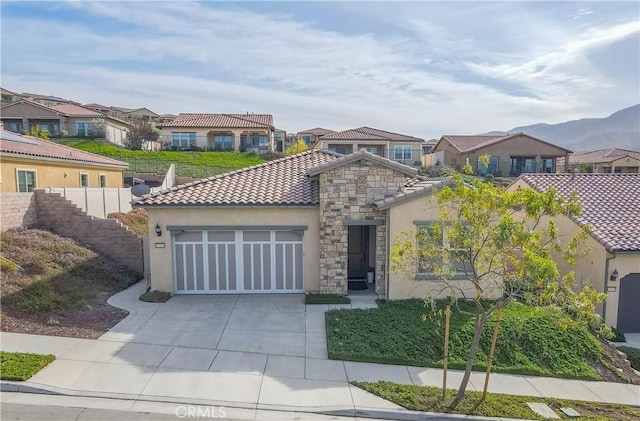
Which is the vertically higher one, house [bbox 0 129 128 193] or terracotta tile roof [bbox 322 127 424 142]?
terracotta tile roof [bbox 322 127 424 142]

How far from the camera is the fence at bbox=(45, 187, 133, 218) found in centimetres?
1852

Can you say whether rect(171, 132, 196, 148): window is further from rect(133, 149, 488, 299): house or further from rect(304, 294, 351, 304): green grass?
rect(304, 294, 351, 304): green grass

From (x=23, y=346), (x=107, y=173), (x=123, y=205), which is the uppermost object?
(x=107, y=173)

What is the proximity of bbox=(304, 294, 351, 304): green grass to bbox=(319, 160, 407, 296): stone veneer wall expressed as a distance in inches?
11.0

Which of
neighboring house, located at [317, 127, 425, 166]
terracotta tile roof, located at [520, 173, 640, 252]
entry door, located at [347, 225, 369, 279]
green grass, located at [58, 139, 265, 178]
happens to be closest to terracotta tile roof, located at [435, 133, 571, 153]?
neighboring house, located at [317, 127, 425, 166]

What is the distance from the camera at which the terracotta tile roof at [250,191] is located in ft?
47.8

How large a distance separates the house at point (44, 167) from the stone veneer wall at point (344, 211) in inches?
566

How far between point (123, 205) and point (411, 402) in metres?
20.8

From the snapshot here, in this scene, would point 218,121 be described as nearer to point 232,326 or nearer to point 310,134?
point 310,134

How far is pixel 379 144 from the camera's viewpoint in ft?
161

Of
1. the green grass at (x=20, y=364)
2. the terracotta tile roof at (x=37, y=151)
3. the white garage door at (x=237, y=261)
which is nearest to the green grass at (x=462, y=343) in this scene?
the white garage door at (x=237, y=261)

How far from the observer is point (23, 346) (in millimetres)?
→ 9898

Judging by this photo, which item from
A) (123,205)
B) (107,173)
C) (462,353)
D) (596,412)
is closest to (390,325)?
(462,353)

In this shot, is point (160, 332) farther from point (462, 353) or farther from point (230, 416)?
point (462, 353)
